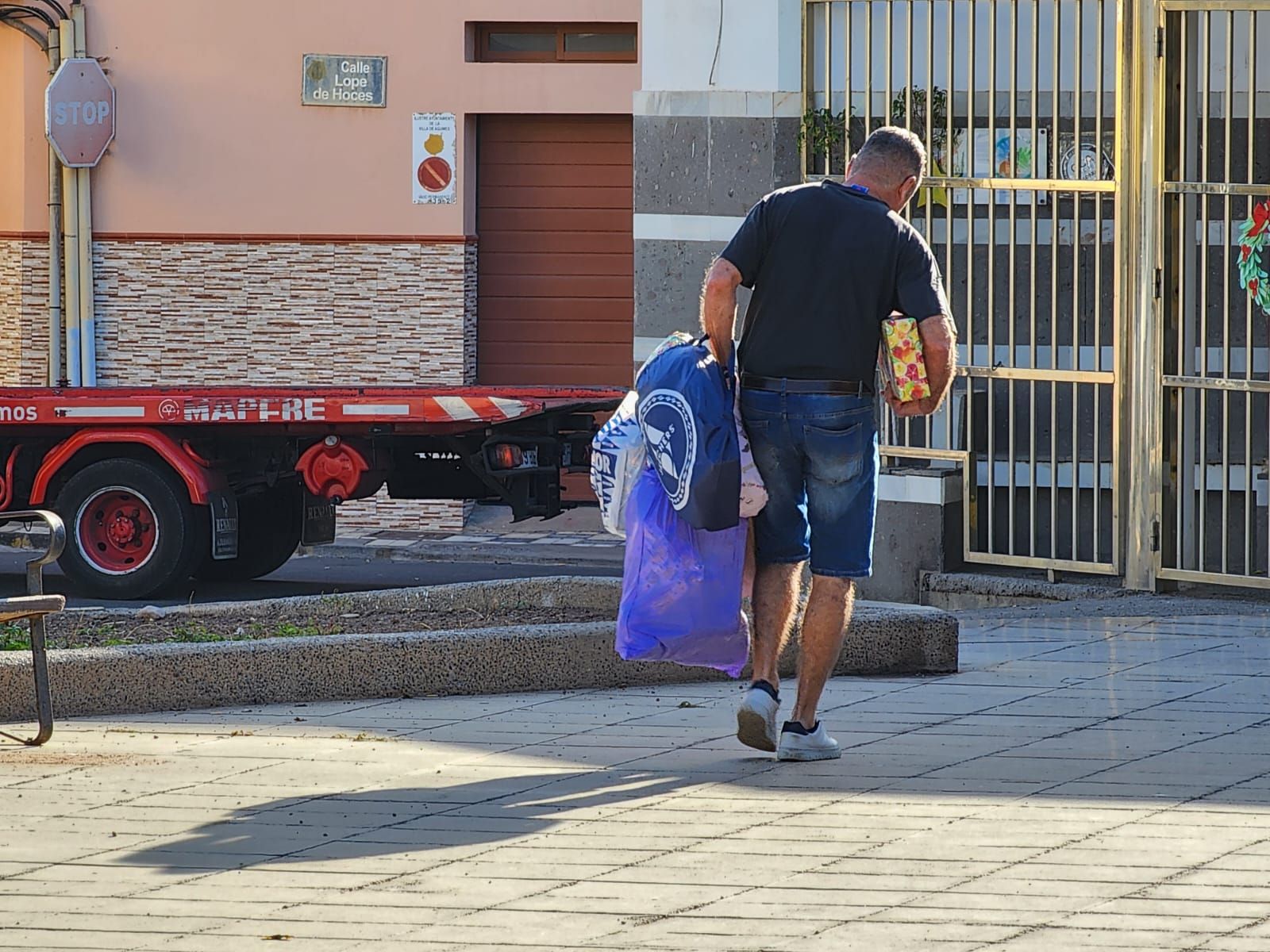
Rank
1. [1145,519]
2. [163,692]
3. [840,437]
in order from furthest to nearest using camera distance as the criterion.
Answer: [1145,519] < [163,692] < [840,437]

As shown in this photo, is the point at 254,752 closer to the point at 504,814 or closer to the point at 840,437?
the point at 504,814

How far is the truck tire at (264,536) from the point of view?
14.1 metres

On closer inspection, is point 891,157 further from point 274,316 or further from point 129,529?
point 274,316

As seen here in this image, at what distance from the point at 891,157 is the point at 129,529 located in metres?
8.08

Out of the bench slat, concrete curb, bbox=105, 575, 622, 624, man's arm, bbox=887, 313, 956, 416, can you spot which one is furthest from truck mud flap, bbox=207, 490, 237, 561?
man's arm, bbox=887, 313, 956, 416

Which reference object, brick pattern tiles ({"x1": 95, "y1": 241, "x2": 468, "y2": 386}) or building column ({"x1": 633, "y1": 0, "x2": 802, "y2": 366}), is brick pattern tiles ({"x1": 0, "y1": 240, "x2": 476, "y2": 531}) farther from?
building column ({"x1": 633, "y1": 0, "x2": 802, "y2": 366})

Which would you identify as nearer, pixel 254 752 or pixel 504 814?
pixel 504 814

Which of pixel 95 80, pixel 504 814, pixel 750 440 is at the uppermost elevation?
pixel 95 80

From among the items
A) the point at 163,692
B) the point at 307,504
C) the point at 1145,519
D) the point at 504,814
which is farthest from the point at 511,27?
the point at 504,814

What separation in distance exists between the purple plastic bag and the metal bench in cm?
167

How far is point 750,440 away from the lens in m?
6.44

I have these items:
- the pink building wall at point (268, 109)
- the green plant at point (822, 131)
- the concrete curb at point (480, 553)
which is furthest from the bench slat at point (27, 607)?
the pink building wall at point (268, 109)

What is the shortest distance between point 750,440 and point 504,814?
1392 millimetres

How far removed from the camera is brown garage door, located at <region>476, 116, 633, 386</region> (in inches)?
748
